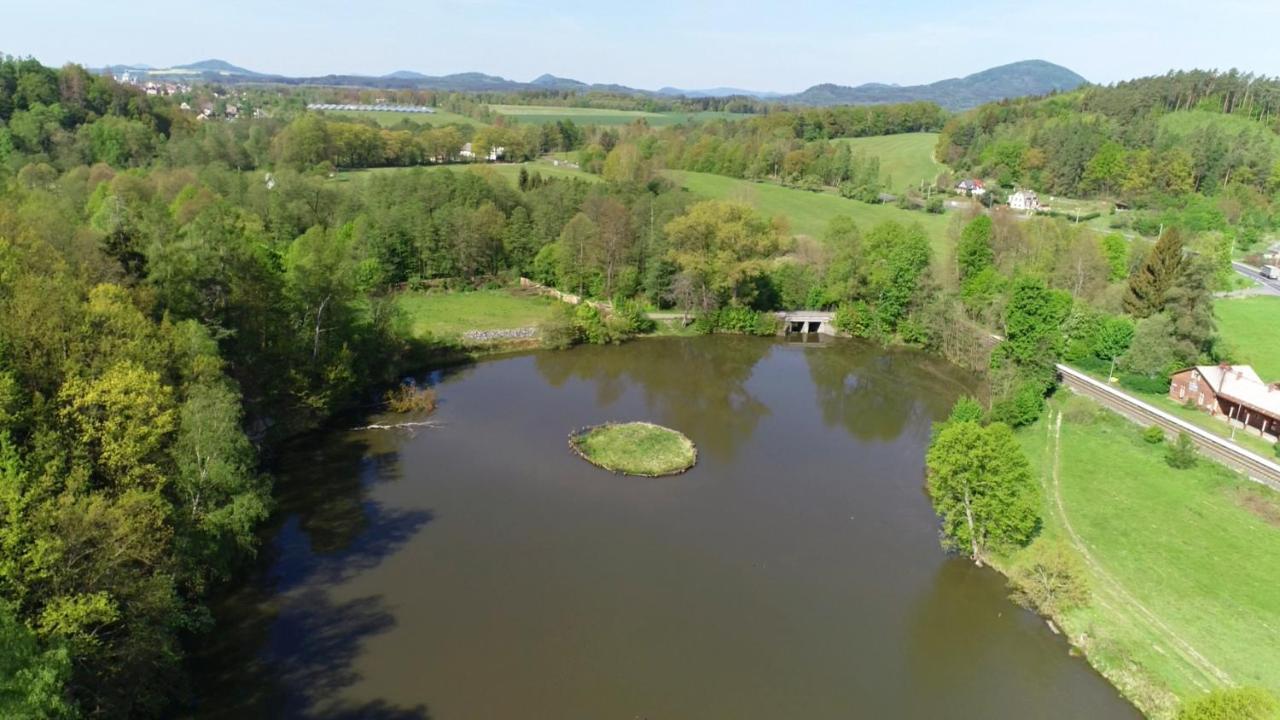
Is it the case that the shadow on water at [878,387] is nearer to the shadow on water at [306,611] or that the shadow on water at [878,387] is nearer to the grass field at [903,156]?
the shadow on water at [306,611]

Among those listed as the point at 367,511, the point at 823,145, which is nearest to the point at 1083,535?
the point at 367,511

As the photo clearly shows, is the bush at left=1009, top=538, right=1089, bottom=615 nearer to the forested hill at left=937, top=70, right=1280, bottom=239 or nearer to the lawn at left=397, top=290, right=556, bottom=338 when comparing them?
the lawn at left=397, top=290, right=556, bottom=338

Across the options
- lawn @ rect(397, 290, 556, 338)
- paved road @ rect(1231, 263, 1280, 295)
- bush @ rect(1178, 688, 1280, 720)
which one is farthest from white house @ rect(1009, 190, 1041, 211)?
bush @ rect(1178, 688, 1280, 720)

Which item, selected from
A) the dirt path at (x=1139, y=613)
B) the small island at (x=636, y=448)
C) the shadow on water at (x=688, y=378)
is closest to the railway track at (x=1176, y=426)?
the dirt path at (x=1139, y=613)

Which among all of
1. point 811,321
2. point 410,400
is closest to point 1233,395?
point 811,321

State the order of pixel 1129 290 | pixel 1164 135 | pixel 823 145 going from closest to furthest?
pixel 1129 290
pixel 1164 135
pixel 823 145

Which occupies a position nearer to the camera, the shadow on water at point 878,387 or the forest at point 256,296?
the forest at point 256,296

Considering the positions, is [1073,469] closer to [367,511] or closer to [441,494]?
[441,494]

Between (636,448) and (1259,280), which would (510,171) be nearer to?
(636,448)
